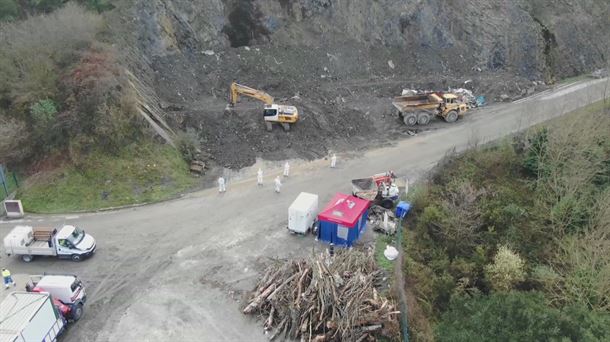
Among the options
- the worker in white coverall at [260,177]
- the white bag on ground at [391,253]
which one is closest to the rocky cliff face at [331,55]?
the worker in white coverall at [260,177]

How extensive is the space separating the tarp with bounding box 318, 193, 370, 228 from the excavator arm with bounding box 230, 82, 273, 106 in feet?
36.6

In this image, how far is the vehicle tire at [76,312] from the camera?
18.6 meters

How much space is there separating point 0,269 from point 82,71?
1201cm

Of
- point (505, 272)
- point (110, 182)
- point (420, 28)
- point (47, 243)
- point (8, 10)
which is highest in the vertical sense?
point (8, 10)

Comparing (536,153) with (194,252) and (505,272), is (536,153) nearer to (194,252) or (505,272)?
(505,272)

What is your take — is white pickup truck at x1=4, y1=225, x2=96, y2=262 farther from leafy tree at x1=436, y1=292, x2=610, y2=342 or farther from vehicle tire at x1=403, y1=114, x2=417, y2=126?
vehicle tire at x1=403, y1=114, x2=417, y2=126

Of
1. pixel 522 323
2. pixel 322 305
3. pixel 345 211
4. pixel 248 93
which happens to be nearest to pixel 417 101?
pixel 248 93

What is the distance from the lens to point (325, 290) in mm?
18641

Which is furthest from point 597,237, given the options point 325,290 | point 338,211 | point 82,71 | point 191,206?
point 82,71

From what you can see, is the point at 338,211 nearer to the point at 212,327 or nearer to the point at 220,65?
the point at 212,327

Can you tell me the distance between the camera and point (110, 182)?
87.2ft

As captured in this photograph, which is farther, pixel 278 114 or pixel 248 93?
pixel 248 93

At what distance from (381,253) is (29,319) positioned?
44.8 feet

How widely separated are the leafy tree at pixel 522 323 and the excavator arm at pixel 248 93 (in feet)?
59.9
